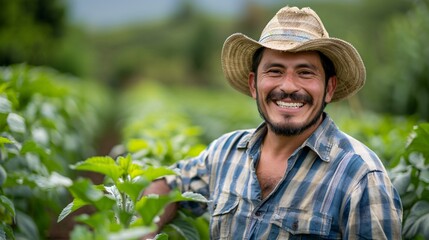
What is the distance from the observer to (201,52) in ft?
207

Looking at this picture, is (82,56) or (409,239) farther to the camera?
(82,56)

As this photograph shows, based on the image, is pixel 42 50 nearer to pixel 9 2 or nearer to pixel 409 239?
pixel 9 2

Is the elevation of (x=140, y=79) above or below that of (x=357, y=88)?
below

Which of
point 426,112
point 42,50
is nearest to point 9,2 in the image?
point 42,50

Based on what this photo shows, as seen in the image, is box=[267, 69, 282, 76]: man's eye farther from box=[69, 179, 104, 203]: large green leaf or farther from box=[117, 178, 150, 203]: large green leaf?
box=[69, 179, 104, 203]: large green leaf

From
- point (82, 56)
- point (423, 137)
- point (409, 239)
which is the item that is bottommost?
→ point (82, 56)

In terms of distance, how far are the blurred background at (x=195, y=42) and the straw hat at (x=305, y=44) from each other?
5952 millimetres

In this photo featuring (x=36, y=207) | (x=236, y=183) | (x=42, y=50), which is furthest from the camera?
(x=42, y=50)

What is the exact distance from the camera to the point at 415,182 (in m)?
3.42

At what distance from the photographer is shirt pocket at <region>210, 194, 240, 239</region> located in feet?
9.79

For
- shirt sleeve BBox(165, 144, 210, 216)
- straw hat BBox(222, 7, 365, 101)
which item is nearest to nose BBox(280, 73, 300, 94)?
straw hat BBox(222, 7, 365, 101)

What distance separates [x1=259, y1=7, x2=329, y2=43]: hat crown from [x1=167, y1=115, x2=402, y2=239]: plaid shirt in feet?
1.39

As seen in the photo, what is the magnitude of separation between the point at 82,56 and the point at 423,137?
38.8m

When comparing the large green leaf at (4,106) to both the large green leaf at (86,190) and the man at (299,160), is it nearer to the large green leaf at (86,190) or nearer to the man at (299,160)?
the man at (299,160)
